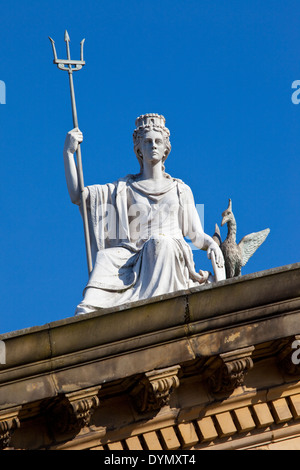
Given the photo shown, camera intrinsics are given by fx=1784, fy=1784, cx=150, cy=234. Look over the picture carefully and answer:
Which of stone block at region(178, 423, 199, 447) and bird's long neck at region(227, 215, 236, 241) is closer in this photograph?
stone block at region(178, 423, 199, 447)

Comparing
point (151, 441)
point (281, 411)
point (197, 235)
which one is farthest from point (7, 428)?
point (197, 235)

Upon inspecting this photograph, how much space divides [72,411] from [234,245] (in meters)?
4.48

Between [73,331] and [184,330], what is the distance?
3.88 feet

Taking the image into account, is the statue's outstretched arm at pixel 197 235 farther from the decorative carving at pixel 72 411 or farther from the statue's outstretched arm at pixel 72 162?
the decorative carving at pixel 72 411

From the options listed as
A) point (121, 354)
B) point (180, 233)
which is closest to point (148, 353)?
point (121, 354)

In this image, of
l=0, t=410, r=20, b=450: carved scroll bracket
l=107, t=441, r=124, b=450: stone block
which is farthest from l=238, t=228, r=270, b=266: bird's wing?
l=0, t=410, r=20, b=450: carved scroll bracket

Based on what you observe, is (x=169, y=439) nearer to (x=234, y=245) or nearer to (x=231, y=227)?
(x=234, y=245)

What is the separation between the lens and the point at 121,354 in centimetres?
1888

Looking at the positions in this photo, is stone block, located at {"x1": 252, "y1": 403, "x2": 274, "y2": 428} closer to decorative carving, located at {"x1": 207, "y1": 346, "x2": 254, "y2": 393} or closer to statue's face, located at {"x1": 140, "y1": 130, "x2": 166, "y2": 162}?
decorative carving, located at {"x1": 207, "y1": 346, "x2": 254, "y2": 393}

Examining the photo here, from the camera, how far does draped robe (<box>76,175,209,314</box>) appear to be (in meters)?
20.8

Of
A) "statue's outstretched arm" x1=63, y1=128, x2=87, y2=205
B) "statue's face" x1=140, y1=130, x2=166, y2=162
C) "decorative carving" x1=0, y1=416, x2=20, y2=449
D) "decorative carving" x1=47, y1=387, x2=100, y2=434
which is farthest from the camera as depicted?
"statue's face" x1=140, y1=130, x2=166, y2=162

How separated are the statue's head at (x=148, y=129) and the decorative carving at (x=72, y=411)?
189 inches

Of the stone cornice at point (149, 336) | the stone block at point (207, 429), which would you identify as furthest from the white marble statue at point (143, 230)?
the stone block at point (207, 429)
